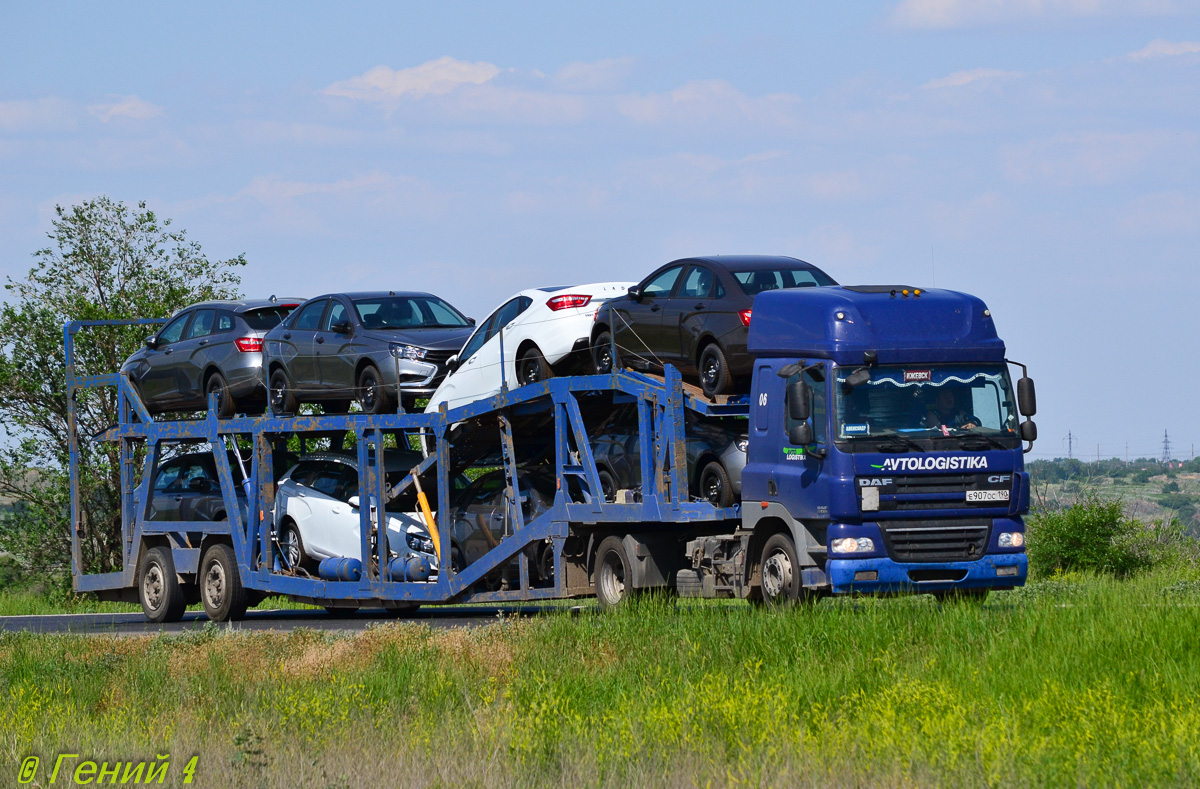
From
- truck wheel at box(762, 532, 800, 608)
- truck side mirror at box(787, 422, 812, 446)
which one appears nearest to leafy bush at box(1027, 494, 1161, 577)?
truck wheel at box(762, 532, 800, 608)

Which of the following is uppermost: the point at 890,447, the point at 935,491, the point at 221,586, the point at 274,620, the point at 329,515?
the point at 890,447

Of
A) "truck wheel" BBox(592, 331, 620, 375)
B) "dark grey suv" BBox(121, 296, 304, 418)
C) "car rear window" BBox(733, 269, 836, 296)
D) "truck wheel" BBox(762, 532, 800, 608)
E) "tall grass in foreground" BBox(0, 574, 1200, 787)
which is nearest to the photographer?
"tall grass in foreground" BBox(0, 574, 1200, 787)

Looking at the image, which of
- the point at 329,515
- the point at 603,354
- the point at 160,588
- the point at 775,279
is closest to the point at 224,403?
the point at 329,515

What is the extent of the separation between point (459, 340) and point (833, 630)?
26.8 feet

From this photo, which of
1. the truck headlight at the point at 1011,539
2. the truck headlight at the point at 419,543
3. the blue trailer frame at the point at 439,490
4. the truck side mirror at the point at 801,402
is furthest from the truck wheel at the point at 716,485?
the truck headlight at the point at 419,543

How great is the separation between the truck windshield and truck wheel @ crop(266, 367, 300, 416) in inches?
334

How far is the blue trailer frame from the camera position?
14.8m

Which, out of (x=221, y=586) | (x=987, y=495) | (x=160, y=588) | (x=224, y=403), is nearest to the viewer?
(x=987, y=495)

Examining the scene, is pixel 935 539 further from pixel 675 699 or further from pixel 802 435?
pixel 675 699

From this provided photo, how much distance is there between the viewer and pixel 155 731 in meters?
9.41

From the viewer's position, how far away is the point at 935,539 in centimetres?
1347

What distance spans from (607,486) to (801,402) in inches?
128

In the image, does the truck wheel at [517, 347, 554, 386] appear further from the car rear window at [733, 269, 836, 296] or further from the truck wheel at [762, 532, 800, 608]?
the truck wheel at [762, 532, 800, 608]

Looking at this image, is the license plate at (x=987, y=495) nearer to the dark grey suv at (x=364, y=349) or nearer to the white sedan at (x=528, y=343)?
the white sedan at (x=528, y=343)
